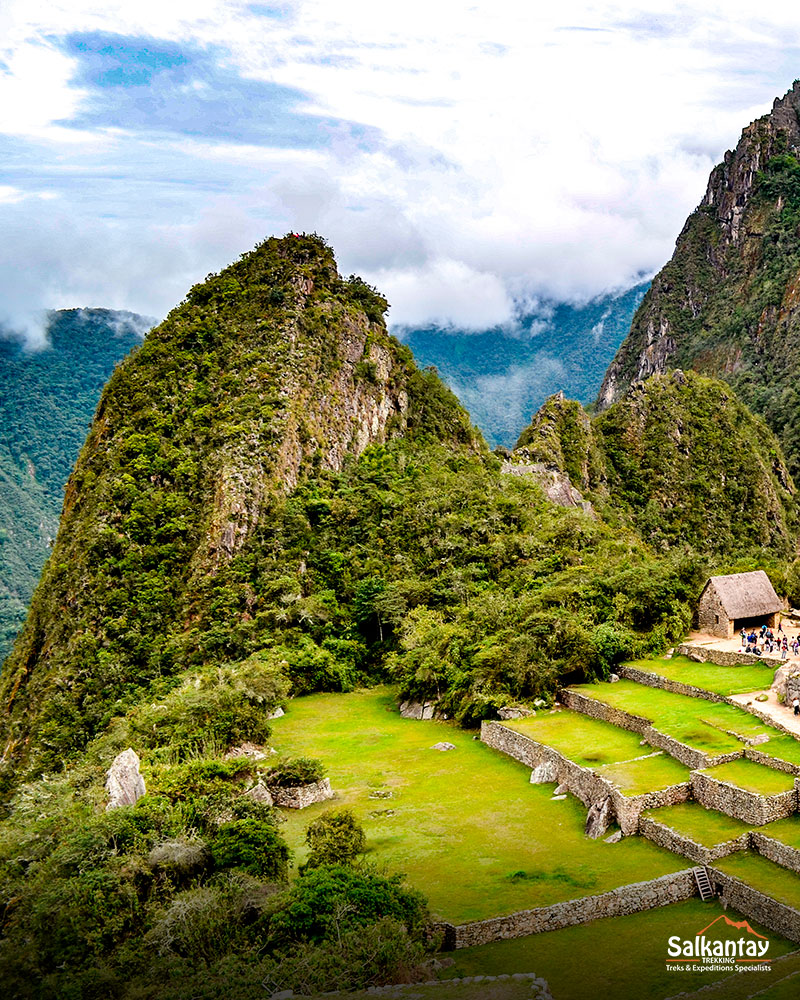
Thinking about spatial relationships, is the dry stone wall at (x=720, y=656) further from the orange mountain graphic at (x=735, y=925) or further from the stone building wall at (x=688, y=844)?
the orange mountain graphic at (x=735, y=925)

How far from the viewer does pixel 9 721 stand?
155ft

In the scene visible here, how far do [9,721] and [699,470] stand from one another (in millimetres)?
63154

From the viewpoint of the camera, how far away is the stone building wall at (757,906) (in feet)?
55.5

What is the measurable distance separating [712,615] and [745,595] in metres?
1.57

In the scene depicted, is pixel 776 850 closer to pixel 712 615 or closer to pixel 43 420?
pixel 712 615

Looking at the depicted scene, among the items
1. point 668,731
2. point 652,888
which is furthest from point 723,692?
point 652,888

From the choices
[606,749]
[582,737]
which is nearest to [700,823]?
[606,749]

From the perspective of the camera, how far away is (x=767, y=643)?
111ft

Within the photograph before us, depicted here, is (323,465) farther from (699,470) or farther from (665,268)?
(665,268)

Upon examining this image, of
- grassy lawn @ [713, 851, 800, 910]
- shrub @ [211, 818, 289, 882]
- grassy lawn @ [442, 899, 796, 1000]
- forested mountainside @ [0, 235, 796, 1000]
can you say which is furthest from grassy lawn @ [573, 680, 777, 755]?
shrub @ [211, 818, 289, 882]

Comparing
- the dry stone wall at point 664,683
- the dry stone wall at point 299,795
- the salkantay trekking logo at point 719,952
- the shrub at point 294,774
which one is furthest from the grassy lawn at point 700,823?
the shrub at point 294,774

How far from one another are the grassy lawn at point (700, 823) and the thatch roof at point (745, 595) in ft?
50.8

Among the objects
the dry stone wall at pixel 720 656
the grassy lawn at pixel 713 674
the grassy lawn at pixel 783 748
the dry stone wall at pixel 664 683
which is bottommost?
the grassy lawn at pixel 783 748

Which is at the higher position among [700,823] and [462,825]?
[700,823]
